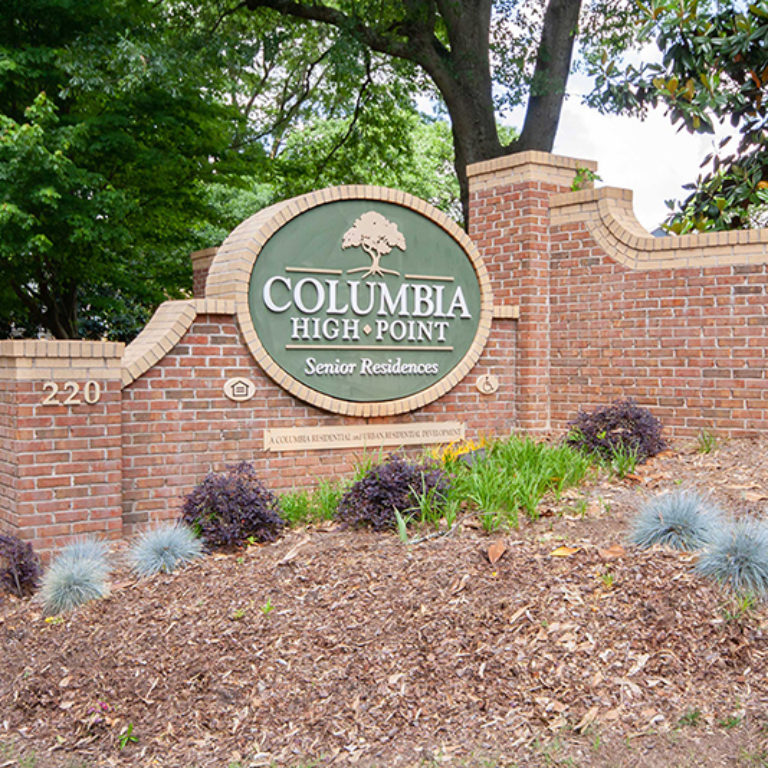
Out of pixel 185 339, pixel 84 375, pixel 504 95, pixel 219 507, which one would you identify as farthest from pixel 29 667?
pixel 504 95

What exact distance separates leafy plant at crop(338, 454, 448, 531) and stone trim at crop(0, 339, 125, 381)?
7.00 ft

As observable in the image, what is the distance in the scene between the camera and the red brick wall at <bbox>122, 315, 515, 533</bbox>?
7074 mm

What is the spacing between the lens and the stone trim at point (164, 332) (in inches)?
276

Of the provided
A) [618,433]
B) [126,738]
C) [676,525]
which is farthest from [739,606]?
[618,433]

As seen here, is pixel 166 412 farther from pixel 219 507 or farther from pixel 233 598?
pixel 233 598

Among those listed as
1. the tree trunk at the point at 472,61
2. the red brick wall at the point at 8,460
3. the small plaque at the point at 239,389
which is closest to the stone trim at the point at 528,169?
the tree trunk at the point at 472,61

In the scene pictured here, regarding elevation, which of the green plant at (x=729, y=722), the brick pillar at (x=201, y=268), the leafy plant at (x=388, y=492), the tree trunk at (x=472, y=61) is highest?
the tree trunk at (x=472, y=61)

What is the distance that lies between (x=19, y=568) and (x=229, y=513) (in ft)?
4.96

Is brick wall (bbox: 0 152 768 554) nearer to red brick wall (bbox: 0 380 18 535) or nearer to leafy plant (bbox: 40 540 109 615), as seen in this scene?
red brick wall (bbox: 0 380 18 535)

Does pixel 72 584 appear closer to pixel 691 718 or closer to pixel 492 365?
pixel 691 718

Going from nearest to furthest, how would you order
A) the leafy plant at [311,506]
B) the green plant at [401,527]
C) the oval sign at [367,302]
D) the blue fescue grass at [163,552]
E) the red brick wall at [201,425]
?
the green plant at [401,527] → the blue fescue grass at [163,552] → the leafy plant at [311,506] → the red brick wall at [201,425] → the oval sign at [367,302]

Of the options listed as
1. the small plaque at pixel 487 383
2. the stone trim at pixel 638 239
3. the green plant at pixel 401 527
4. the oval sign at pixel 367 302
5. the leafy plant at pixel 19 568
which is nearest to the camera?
the green plant at pixel 401 527

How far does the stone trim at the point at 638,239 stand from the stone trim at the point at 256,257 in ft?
4.84

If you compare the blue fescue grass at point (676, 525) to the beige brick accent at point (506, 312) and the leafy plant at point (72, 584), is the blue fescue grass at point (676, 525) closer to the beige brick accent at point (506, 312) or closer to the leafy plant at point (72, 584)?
the leafy plant at point (72, 584)
